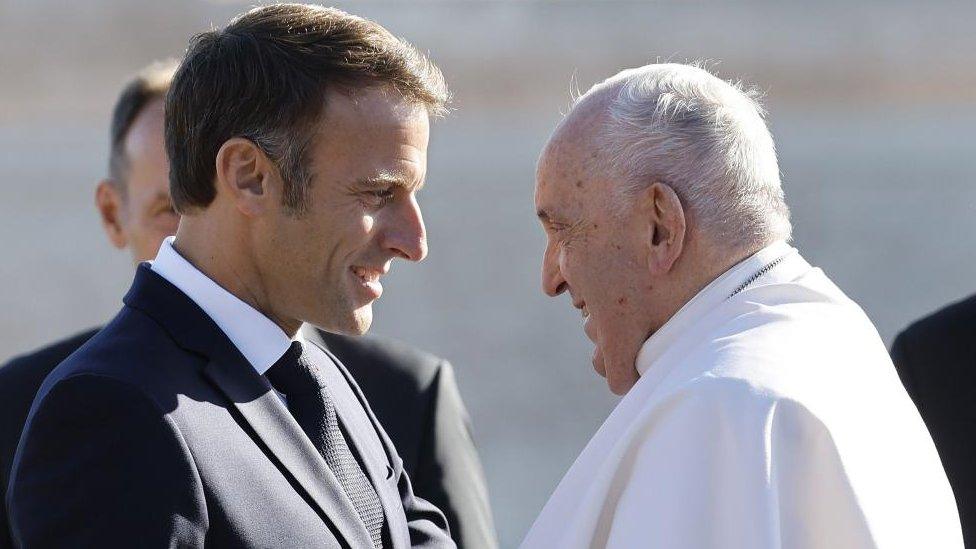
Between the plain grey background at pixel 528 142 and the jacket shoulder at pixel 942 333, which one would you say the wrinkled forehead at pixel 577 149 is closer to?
the jacket shoulder at pixel 942 333

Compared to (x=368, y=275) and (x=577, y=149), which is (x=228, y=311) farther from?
(x=577, y=149)

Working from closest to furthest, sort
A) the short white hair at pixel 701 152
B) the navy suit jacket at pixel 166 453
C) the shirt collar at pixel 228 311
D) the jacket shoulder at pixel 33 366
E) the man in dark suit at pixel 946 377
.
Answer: the navy suit jacket at pixel 166 453
the shirt collar at pixel 228 311
the short white hair at pixel 701 152
the jacket shoulder at pixel 33 366
the man in dark suit at pixel 946 377

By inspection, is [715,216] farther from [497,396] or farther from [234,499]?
[497,396]

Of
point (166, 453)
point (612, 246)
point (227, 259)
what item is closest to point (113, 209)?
point (227, 259)

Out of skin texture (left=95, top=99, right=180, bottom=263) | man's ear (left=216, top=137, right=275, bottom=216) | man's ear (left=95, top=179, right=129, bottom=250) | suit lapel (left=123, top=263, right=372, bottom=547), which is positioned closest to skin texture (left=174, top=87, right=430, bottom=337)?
man's ear (left=216, top=137, right=275, bottom=216)

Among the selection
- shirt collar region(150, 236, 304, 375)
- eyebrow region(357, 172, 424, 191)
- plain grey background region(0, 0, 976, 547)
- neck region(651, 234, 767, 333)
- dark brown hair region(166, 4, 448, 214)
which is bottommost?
plain grey background region(0, 0, 976, 547)

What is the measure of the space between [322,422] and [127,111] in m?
1.74

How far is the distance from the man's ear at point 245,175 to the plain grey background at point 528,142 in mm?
7699

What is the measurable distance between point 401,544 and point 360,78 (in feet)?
2.50

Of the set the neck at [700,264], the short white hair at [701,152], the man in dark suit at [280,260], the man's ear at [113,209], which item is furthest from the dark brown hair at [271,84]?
the man's ear at [113,209]

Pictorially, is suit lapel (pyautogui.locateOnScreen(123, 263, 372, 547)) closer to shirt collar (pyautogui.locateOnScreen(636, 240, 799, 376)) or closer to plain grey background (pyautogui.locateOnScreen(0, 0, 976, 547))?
shirt collar (pyautogui.locateOnScreen(636, 240, 799, 376))

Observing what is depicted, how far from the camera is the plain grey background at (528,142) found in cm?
1040

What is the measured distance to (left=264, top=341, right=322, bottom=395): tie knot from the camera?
229 centimetres

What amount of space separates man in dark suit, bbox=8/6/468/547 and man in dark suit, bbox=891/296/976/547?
5.18 ft
